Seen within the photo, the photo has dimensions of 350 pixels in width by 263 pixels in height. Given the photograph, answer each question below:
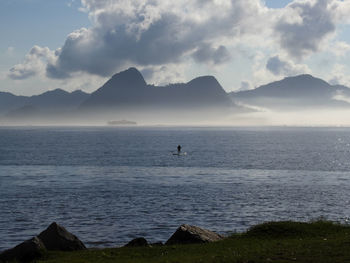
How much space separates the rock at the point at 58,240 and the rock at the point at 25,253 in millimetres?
2759

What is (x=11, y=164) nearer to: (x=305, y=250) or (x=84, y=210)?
(x=84, y=210)

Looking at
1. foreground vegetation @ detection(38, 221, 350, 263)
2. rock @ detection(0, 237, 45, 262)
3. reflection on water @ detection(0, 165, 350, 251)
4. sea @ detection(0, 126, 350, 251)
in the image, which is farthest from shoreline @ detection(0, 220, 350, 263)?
reflection on water @ detection(0, 165, 350, 251)

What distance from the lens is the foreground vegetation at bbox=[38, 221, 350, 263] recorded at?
22828 mm

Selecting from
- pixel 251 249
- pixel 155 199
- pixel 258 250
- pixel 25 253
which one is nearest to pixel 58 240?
pixel 25 253

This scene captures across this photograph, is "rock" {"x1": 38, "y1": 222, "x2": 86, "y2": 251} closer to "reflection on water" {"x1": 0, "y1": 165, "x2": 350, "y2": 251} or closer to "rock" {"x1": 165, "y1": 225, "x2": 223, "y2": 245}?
"reflection on water" {"x1": 0, "y1": 165, "x2": 350, "y2": 251}

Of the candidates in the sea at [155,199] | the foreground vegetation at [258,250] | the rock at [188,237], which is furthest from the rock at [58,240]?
the rock at [188,237]

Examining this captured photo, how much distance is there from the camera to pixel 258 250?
25.0m

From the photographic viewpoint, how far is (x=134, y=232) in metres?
38.4

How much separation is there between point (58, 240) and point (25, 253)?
11.6 ft

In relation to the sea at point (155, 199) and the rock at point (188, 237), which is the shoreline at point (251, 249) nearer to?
the rock at point (188, 237)

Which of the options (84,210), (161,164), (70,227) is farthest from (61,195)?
(161,164)

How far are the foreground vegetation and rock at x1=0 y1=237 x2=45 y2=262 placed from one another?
602mm

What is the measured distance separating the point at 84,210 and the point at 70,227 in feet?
24.9

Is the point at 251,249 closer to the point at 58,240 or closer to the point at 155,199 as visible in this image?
the point at 58,240
